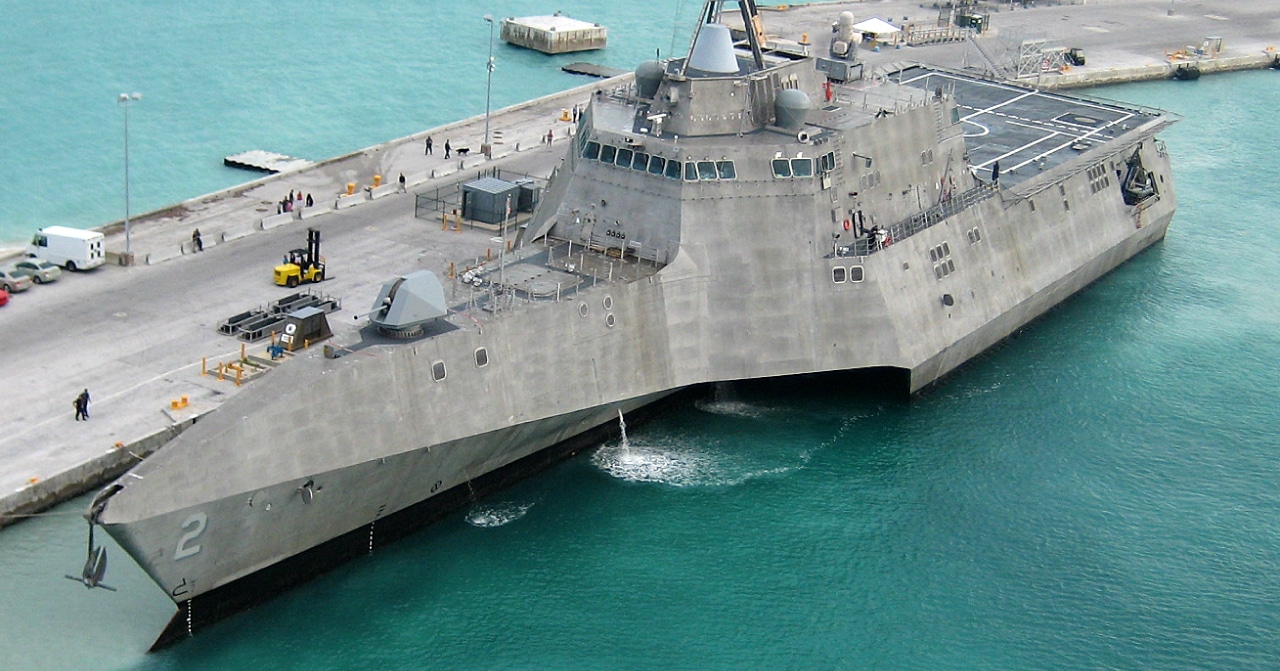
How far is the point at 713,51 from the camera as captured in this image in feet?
168

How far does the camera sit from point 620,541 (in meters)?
43.8

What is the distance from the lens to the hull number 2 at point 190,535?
36.6m

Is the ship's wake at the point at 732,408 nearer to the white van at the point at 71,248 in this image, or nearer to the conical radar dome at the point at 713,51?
the conical radar dome at the point at 713,51

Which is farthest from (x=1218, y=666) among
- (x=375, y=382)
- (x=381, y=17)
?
(x=381, y=17)

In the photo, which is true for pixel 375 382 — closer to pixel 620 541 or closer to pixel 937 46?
pixel 620 541

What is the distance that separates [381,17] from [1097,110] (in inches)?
2460

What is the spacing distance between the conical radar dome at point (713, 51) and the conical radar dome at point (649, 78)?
4.25ft

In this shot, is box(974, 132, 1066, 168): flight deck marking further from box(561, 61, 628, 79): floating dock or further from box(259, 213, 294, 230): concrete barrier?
box(561, 61, 628, 79): floating dock

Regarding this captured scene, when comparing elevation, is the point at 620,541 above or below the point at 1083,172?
below

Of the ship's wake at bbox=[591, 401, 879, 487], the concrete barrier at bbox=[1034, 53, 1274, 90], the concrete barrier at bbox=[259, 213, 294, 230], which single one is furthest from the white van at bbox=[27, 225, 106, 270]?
the concrete barrier at bbox=[1034, 53, 1274, 90]

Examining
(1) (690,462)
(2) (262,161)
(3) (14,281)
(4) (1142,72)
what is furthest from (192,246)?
(4) (1142,72)

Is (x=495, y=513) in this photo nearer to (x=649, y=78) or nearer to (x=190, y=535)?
(x=190, y=535)

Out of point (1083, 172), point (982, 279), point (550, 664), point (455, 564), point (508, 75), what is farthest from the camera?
point (508, 75)

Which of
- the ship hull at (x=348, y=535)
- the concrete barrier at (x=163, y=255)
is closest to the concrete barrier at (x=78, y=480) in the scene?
the ship hull at (x=348, y=535)
